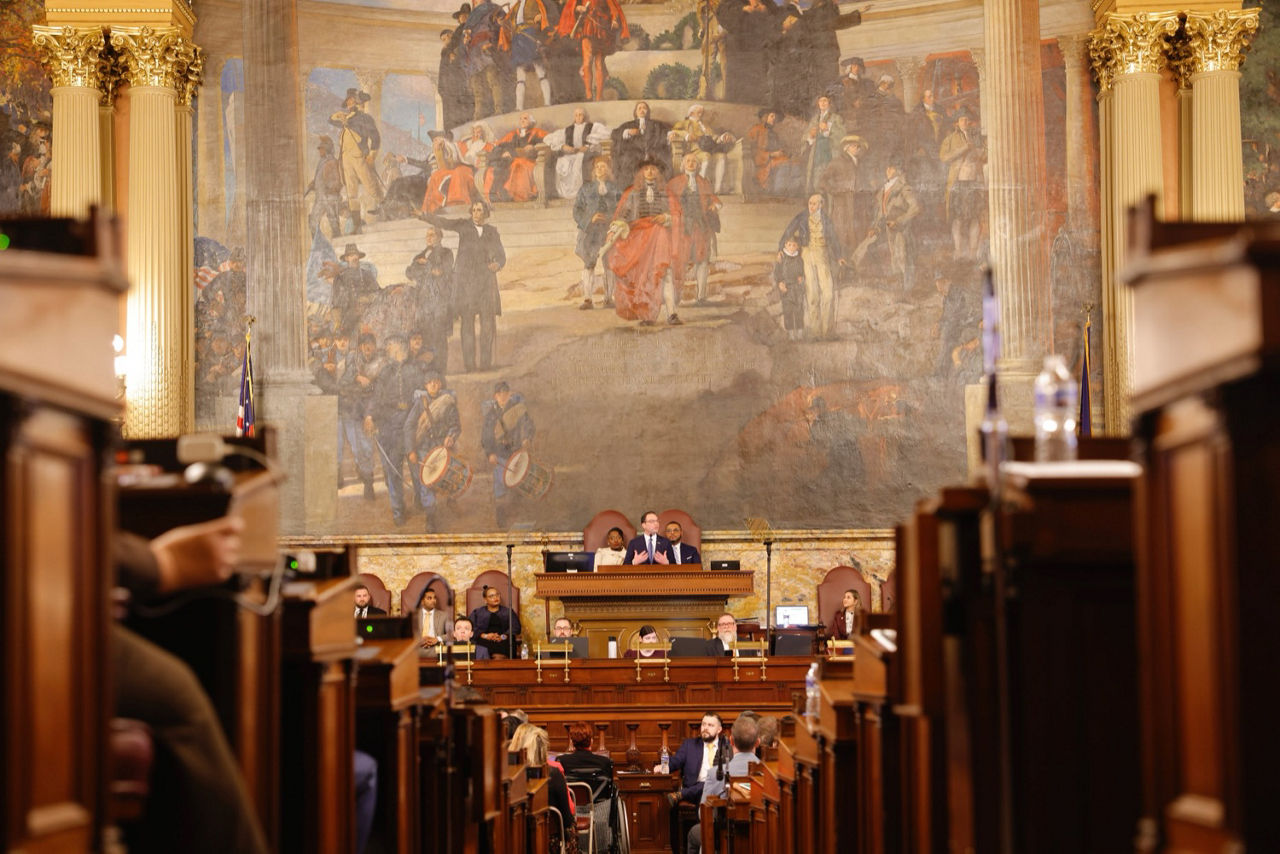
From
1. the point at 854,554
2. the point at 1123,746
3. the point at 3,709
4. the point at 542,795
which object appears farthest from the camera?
the point at 854,554

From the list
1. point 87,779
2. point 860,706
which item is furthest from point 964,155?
point 87,779

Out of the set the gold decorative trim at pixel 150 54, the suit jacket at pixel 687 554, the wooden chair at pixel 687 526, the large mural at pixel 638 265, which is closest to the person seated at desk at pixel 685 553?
the suit jacket at pixel 687 554

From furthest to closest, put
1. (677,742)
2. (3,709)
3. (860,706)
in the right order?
1. (677,742)
2. (860,706)
3. (3,709)

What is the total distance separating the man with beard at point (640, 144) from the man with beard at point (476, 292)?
1800mm

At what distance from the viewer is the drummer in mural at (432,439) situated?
61.0 feet

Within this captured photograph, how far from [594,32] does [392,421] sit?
529 centimetres

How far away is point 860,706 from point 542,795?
5233mm

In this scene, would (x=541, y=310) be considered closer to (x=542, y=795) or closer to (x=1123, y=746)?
(x=542, y=795)

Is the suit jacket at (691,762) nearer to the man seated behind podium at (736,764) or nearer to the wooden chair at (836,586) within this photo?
the man seated behind podium at (736,764)

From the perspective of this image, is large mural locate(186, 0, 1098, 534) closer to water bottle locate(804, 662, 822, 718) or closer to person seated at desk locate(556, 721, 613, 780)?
person seated at desk locate(556, 721, 613, 780)

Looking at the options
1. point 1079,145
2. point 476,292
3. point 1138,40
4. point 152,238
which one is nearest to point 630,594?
point 476,292

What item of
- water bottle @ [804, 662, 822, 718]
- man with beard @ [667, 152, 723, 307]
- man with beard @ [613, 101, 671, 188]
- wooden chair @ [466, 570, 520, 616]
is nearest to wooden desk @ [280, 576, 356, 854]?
water bottle @ [804, 662, 822, 718]

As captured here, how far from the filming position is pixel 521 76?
62.6 feet

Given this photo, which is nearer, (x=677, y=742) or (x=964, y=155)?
→ (x=677, y=742)
